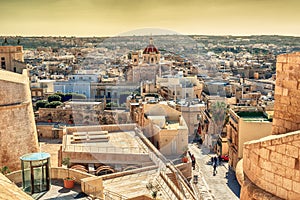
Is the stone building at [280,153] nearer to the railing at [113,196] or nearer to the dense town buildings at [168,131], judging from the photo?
the dense town buildings at [168,131]

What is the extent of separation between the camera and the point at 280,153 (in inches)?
140

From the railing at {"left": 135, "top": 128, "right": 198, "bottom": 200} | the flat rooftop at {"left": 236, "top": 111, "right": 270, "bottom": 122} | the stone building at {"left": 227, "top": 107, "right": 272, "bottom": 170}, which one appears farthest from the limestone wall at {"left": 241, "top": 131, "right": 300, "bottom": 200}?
the flat rooftop at {"left": 236, "top": 111, "right": 270, "bottom": 122}

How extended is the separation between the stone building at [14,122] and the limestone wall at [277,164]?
1096 cm

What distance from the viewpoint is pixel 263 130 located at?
1634 cm

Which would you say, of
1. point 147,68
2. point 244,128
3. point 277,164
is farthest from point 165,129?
point 147,68

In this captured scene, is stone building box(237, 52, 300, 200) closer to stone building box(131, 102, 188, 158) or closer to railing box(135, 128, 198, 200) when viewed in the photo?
railing box(135, 128, 198, 200)

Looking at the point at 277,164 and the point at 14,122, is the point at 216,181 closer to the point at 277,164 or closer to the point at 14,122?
the point at 14,122

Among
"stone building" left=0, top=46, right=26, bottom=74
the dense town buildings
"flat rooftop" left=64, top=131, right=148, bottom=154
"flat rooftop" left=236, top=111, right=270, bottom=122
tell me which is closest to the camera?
the dense town buildings

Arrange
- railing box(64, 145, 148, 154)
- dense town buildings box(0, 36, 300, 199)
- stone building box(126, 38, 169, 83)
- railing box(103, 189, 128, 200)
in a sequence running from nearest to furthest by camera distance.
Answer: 1. dense town buildings box(0, 36, 300, 199)
2. railing box(103, 189, 128, 200)
3. railing box(64, 145, 148, 154)
4. stone building box(126, 38, 169, 83)

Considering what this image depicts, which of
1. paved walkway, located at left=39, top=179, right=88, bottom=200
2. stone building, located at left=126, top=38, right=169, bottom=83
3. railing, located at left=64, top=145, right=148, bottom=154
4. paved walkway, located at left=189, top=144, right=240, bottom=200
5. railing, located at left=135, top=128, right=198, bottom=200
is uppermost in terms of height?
stone building, located at left=126, top=38, right=169, bottom=83

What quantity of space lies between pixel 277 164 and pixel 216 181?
1428 centimetres

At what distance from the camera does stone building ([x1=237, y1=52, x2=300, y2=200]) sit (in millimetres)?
3483

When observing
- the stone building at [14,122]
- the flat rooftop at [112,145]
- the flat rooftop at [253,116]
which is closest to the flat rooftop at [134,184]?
the flat rooftop at [112,145]

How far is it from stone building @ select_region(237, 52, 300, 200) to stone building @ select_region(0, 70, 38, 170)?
10598mm
